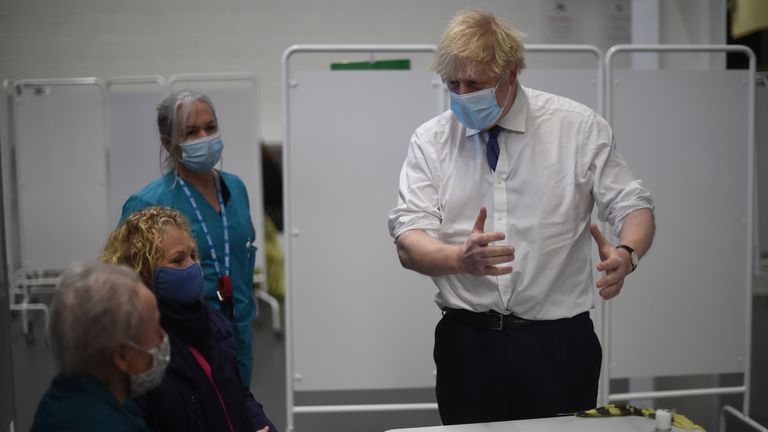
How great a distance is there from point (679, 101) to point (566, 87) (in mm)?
500

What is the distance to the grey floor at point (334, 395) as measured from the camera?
3.54 m

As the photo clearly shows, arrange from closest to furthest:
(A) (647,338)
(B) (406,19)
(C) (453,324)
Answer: (C) (453,324) → (A) (647,338) → (B) (406,19)

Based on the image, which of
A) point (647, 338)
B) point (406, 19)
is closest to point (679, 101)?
point (647, 338)

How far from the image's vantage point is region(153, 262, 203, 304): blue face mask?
1537 mm

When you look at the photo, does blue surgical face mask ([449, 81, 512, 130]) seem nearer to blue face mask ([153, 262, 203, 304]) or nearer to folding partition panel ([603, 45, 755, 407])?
blue face mask ([153, 262, 203, 304])

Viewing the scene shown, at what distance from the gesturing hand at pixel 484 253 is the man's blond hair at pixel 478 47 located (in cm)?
40

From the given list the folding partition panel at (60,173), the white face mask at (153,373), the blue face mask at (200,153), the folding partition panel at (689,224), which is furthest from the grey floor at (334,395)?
the white face mask at (153,373)

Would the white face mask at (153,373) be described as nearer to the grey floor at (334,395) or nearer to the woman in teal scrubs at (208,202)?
the woman in teal scrubs at (208,202)

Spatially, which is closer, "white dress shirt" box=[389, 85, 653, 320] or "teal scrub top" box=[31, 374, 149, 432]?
"teal scrub top" box=[31, 374, 149, 432]

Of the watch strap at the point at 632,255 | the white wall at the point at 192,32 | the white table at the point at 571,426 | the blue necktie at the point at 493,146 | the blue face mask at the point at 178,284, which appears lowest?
the white table at the point at 571,426

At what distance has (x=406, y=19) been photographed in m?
6.68

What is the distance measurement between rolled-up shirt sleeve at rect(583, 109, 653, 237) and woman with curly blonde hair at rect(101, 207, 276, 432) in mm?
996

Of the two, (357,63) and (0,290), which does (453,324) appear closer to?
(0,290)

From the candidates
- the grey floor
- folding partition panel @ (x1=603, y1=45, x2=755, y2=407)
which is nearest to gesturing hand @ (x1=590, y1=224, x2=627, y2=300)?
folding partition panel @ (x1=603, y1=45, x2=755, y2=407)
